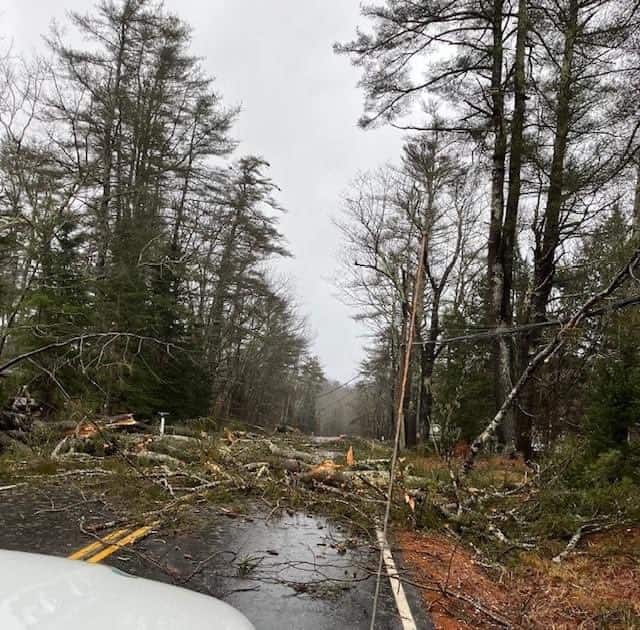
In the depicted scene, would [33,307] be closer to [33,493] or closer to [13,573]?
[33,493]

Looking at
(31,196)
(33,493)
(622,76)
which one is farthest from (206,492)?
(31,196)

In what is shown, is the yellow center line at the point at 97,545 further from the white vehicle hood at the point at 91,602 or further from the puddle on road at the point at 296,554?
the white vehicle hood at the point at 91,602

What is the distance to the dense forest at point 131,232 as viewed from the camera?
15719 millimetres

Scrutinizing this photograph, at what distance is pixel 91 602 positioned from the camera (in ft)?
7.18

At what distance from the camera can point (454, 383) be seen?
74.3 ft

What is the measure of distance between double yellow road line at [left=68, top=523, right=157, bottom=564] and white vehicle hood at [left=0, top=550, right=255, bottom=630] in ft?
10.7

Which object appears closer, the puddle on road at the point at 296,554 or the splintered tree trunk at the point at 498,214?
the puddle on road at the point at 296,554

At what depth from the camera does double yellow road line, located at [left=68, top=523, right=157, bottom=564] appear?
224 inches

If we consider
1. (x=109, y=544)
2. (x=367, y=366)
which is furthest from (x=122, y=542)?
(x=367, y=366)

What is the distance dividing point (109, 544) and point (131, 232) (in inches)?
663

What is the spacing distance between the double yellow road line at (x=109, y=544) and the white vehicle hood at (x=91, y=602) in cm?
325

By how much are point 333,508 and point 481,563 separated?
2697 mm

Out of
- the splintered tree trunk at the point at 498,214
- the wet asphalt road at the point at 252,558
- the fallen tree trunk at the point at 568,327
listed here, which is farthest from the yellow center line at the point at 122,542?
the splintered tree trunk at the point at 498,214

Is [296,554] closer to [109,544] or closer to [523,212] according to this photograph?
[109,544]
